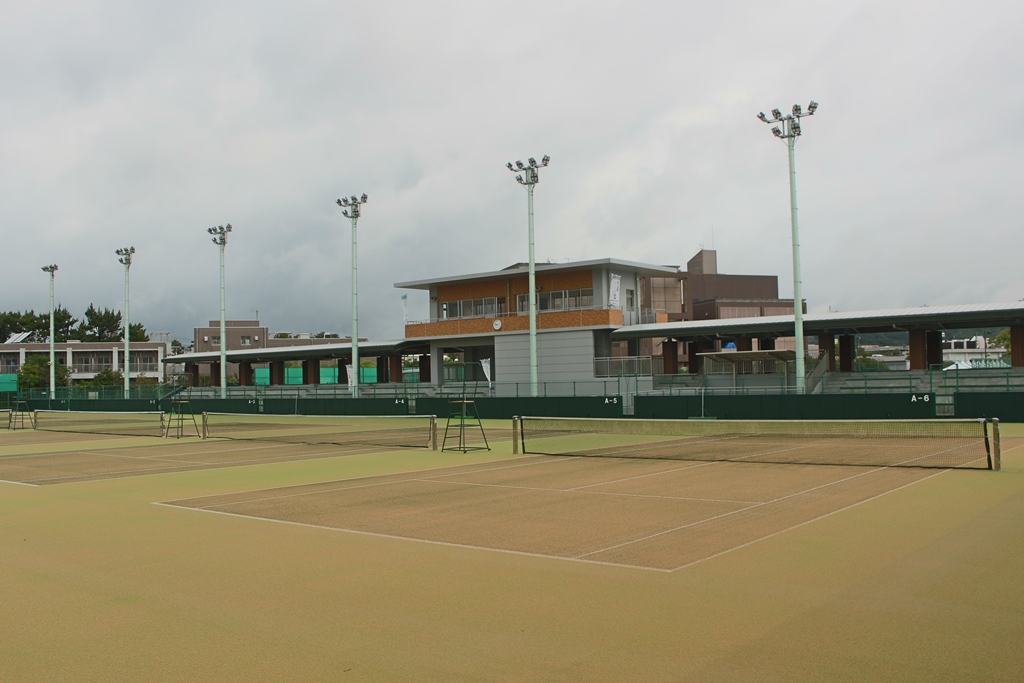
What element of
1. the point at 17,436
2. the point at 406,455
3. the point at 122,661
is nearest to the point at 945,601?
the point at 122,661

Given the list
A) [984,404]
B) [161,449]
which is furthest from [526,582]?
[984,404]

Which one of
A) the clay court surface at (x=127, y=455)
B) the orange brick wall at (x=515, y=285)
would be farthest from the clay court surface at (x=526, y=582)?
the orange brick wall at (x=515, y=285)

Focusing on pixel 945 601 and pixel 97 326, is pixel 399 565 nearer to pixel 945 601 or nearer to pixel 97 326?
pixel 945 601

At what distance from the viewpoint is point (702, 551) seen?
10320 mm

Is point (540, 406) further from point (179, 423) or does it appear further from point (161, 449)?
point (161, 449)

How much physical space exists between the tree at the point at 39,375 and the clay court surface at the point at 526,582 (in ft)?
336

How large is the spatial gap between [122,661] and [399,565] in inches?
146

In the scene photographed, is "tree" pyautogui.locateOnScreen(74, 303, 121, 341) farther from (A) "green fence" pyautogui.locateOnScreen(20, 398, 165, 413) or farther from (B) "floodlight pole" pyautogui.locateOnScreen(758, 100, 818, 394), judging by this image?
(B) "floodlight pole" pyautogui.locateOnScreen(758, 100, 818, 394)

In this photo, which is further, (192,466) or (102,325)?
(102,325)

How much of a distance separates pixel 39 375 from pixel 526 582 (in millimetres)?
115488

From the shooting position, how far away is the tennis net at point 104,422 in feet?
141

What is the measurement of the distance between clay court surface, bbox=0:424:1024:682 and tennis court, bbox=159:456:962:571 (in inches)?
3.4

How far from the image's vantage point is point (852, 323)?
50.6m

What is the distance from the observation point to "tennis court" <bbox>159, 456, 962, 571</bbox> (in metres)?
11.1
